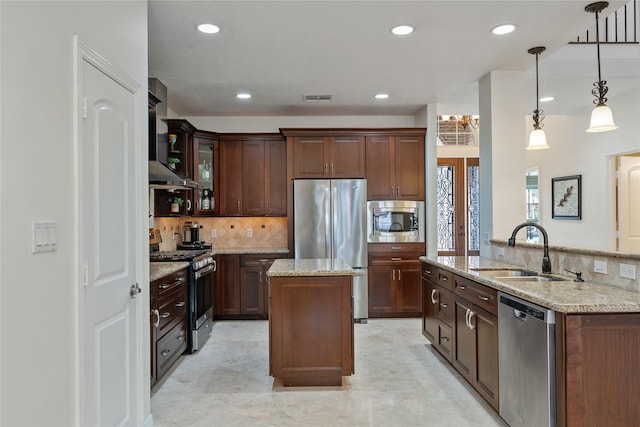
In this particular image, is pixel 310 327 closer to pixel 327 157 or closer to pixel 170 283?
pixel 170 283

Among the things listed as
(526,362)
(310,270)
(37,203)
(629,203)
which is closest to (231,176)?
(310,270)

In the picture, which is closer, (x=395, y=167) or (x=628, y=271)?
(x=628, y=271)

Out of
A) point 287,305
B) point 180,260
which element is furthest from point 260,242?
point 287,305

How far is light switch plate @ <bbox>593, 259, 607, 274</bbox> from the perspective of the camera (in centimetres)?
250

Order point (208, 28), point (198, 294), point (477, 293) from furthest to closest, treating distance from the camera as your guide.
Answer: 1. point (198, 294)
2. point (208, 28)
3. point (477, 293)

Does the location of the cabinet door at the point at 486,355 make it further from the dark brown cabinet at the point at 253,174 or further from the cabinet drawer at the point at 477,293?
the dark brown cabinet at the point at 253,174

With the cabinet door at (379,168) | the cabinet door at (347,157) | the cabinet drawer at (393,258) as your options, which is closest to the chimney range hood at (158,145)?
the cabinet door at (347,157)

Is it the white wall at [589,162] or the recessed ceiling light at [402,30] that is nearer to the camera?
the recessed ceiling light at [402,30]

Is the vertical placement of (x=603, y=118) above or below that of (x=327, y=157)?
below

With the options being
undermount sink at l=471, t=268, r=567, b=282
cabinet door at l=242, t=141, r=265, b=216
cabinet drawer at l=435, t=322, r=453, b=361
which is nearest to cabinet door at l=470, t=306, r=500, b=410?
undermount sink at l=471, t=268, r=567, b=282

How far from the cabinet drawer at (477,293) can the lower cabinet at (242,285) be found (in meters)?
2.67

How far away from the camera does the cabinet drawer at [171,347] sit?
319 centimetres

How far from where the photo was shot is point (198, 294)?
418cm

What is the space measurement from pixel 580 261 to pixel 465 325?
0.89m
